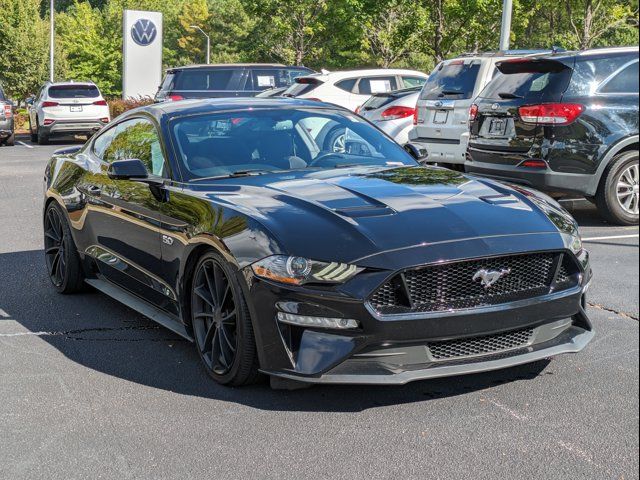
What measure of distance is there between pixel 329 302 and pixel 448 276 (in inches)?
21.7

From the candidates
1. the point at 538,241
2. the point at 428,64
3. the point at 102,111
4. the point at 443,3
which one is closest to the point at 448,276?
the point at 538,241

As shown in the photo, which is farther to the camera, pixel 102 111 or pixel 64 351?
pixel 102 111

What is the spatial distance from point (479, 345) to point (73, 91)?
24946mm

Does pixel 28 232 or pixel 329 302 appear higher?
pixel 329 302

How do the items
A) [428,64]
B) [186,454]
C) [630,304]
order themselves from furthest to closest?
→ [428,64]
[630,304]
[186,454]

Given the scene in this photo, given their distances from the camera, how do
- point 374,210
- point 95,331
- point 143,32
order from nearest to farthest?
point 374,210 < point 95,331 < point 143,32

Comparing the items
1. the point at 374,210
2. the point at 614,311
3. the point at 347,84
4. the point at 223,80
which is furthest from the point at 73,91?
the point at 374,210

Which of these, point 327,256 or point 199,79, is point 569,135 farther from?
point 199,79

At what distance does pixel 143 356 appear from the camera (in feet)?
18.2

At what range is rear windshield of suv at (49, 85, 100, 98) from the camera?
90.1 ft

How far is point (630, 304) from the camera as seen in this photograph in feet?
21.4

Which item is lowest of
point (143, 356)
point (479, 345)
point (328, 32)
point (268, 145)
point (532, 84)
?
point (143, 356)

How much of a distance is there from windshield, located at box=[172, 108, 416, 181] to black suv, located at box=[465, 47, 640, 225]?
144 inches

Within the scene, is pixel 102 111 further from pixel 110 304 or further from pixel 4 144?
pixel 110 304
